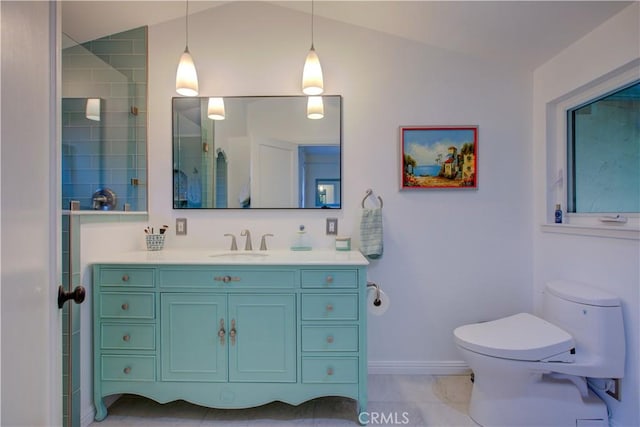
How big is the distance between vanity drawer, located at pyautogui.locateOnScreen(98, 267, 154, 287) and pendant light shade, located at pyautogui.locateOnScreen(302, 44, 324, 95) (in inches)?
54.1

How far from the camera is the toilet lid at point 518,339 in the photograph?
1.45 m

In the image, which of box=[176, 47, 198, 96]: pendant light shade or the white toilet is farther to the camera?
box=[176, 47, 198, 96]: pendant light shade

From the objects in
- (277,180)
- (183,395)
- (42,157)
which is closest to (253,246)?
(277,180)

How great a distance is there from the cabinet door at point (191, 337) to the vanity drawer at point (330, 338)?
443mm

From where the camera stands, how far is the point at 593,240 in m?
1.64

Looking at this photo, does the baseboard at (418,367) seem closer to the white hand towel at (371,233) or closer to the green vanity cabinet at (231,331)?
the green vanity cabinet at (231,331)

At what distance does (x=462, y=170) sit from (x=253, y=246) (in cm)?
149

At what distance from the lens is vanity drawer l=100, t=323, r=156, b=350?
1.61 meters

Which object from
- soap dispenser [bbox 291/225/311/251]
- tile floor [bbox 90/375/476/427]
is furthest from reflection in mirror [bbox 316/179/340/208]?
tile floor [bbox 90/375/476/427]

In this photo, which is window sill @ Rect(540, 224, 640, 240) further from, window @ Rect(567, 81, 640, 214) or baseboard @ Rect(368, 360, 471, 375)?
baseboard @ Rect(368, 360, 471, 375)

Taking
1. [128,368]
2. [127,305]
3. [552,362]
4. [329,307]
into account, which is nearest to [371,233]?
[329,307]

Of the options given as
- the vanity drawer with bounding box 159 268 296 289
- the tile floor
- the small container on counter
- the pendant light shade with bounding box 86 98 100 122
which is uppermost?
the pendant light shade with bounding box 86 98 100 122

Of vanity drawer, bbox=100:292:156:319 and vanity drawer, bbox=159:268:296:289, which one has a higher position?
vanity drawer, bbox=159:268:296:289

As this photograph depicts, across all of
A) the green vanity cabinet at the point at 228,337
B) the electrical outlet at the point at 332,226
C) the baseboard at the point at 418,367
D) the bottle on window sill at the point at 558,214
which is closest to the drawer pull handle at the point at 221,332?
the green vanity cabinet at the point at 228,337
